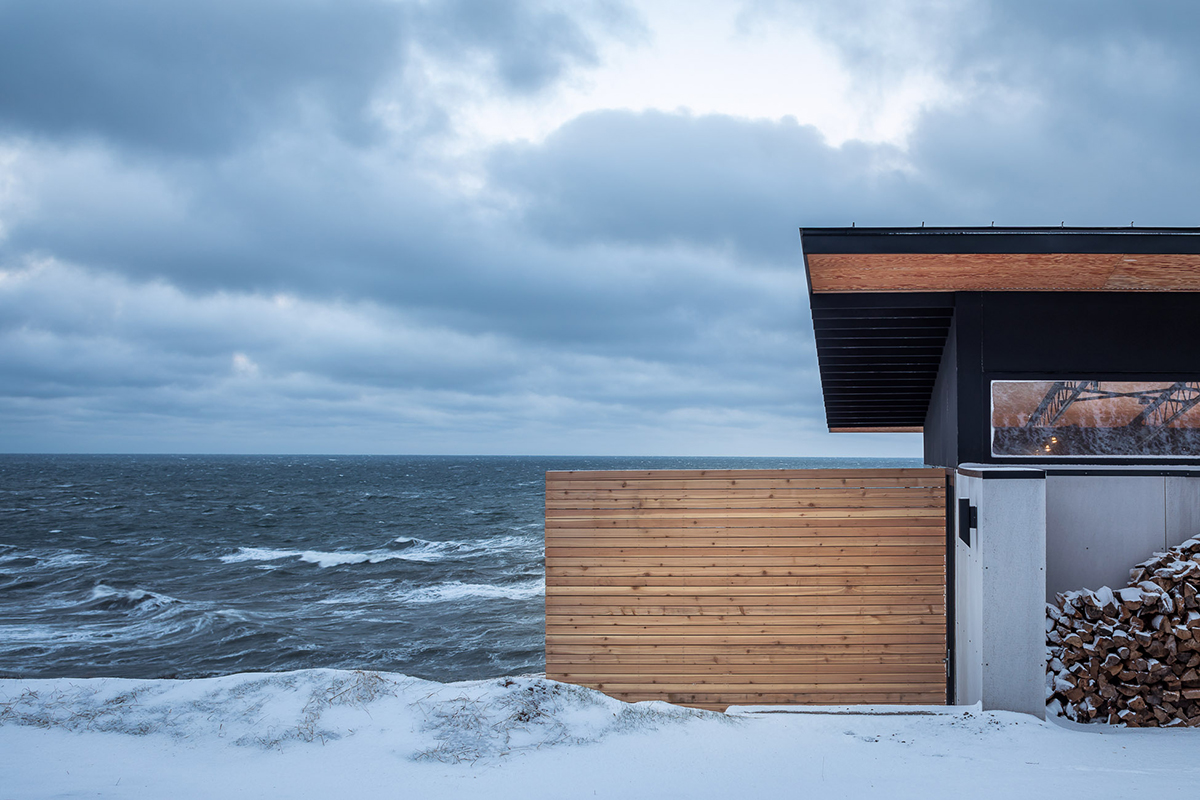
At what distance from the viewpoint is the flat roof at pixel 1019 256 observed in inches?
216

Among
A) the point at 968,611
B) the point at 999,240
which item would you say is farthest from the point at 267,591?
the point at 999,240

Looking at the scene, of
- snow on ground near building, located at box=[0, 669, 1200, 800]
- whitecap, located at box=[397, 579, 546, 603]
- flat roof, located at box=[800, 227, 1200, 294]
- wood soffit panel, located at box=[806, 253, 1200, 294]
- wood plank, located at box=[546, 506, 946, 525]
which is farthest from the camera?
whitecap, located at box=[397, 579, 546, 603]

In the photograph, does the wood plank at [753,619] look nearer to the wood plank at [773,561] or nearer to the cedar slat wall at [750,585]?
the cedar slat wall at [750,585]

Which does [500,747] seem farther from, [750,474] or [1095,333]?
[1095,333]

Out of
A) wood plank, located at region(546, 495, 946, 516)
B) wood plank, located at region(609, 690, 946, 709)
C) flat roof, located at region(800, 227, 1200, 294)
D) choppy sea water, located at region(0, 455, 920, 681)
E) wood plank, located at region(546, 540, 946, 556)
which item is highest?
flat roof, located at region(800, 227, 1200, 294)

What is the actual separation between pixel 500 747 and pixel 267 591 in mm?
22082

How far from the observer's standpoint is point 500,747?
14.7 ft

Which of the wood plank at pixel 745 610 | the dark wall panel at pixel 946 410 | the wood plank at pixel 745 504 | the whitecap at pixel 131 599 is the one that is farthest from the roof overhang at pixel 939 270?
the whitecap at pixel 131 599

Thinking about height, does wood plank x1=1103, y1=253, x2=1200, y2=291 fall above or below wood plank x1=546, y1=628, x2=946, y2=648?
above

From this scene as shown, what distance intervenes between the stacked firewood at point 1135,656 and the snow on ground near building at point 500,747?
0.65ft

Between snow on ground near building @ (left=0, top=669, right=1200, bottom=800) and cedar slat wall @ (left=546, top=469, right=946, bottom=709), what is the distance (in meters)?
0.69

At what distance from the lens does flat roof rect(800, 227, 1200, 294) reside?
5492 millimetres

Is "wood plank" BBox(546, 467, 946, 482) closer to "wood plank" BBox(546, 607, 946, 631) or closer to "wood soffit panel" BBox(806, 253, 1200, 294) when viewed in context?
"wood plank" BBox(546, 607, 946, 631)

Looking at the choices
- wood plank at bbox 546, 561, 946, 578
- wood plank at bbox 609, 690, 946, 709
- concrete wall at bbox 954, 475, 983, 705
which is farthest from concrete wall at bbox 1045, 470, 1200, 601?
wood plank at bbox 609, 690, 946, 709
